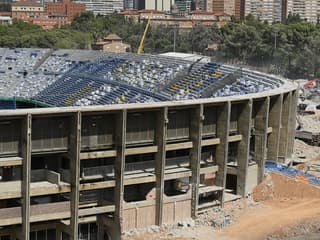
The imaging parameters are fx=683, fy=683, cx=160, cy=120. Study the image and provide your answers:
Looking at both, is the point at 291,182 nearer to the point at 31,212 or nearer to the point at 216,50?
the point at 31,212

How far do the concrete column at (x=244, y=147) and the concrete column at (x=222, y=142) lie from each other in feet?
6.61

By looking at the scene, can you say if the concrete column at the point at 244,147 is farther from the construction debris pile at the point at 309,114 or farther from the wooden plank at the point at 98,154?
the construction debris pile at the point at 309,114

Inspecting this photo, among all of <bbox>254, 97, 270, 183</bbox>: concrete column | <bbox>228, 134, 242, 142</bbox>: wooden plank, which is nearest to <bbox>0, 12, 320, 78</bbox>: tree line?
<bbox>254, 97, 270, 183</bbox>: concrete column

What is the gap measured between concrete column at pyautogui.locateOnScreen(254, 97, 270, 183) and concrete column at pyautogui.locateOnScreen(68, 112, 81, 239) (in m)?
14.0

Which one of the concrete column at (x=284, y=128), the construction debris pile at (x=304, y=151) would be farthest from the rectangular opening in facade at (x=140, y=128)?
the construction debris pile at (x=304, y=151)

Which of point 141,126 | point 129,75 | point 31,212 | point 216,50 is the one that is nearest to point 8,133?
point 31,212

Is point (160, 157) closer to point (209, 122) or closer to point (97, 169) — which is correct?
point (97, 169)

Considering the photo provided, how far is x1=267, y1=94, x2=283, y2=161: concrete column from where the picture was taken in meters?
44.9

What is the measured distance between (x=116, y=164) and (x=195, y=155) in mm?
5155

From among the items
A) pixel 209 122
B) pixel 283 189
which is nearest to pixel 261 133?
pixel 283 189

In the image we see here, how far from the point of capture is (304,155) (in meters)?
53.3

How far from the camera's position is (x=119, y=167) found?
35375 mm

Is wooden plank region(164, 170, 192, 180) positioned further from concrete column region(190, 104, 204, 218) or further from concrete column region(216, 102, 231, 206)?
concrete column region(216, 102, 231, 206)

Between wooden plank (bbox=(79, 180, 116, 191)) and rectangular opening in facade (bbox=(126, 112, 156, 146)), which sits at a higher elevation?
rectangular opening in facade (bbox=(126, 112, 156, 146))
